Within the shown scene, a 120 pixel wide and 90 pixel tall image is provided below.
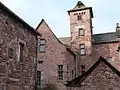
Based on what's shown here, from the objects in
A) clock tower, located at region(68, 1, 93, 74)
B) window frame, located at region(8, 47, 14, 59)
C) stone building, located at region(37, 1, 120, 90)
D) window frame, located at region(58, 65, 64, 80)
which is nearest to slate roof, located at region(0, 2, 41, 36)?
window frame, located at region(8, 47, 14, 59)

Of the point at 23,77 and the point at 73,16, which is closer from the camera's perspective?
the point at 23,77

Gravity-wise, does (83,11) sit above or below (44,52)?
above

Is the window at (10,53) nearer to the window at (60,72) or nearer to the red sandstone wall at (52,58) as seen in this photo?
the red sandstone wall at (52,58)

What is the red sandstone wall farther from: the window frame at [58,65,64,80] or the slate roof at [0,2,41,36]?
the slate roof at [0,2,41,36]

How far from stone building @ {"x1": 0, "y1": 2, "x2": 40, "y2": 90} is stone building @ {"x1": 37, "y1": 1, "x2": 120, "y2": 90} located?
9.00 ft

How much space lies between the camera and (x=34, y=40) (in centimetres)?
1545

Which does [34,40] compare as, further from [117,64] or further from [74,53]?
[117,64]

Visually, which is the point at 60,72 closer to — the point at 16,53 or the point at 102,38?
the point at 102,38

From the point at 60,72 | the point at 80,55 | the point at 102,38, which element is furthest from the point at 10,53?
the point at 102,38

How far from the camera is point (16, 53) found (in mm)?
12906

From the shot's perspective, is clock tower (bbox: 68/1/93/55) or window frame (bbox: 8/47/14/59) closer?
window frame (bbox: 8/47/14/59)

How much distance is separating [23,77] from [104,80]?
16.7 feet

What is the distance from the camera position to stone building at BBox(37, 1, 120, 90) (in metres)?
10.8

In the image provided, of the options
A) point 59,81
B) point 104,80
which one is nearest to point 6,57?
point 104,80
